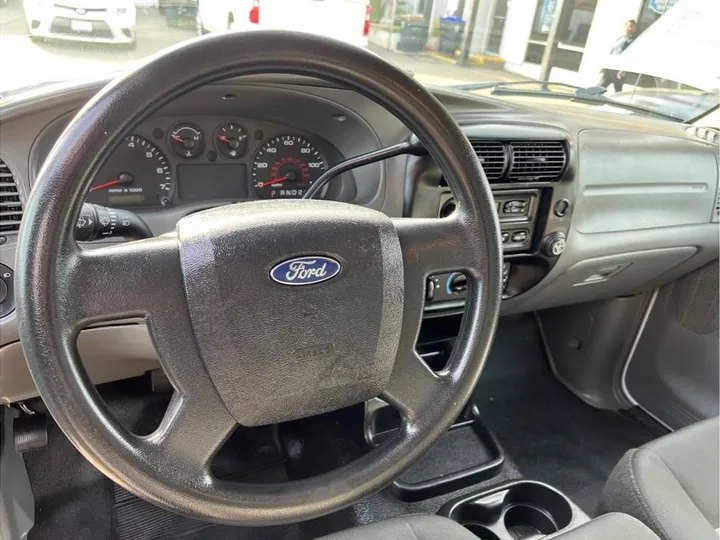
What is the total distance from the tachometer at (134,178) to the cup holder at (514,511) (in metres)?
0.96

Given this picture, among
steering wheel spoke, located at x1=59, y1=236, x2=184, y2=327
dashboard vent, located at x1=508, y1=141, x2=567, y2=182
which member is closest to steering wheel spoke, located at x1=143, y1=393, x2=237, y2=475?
steering wheel spoke, located at x1=59, y1=236, x2=184, y2=327

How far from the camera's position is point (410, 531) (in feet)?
3.02

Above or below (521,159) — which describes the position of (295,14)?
above

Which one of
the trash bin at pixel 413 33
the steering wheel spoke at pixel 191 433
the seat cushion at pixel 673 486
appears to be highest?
the trash bin at pixel 413 33

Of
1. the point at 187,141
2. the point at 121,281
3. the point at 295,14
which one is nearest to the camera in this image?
the point at 121,281

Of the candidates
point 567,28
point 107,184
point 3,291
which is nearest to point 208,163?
point 107,184

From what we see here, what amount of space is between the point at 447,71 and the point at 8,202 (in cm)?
102

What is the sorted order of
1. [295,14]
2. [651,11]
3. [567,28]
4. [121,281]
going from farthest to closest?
[567,28]
[651,11]
[295,14]
[121,281]

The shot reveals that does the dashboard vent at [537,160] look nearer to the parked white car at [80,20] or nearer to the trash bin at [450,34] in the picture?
the trash bin at [450,34]

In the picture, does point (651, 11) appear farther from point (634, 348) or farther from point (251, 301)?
point (251, 301)

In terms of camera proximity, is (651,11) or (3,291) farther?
(651,11)

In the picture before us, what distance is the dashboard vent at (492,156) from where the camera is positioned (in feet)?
3.89

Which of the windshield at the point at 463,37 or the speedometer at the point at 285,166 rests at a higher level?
the windshield at the point at 463,37

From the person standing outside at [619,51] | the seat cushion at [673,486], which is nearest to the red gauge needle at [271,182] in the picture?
the seat cushion at [673,486]
